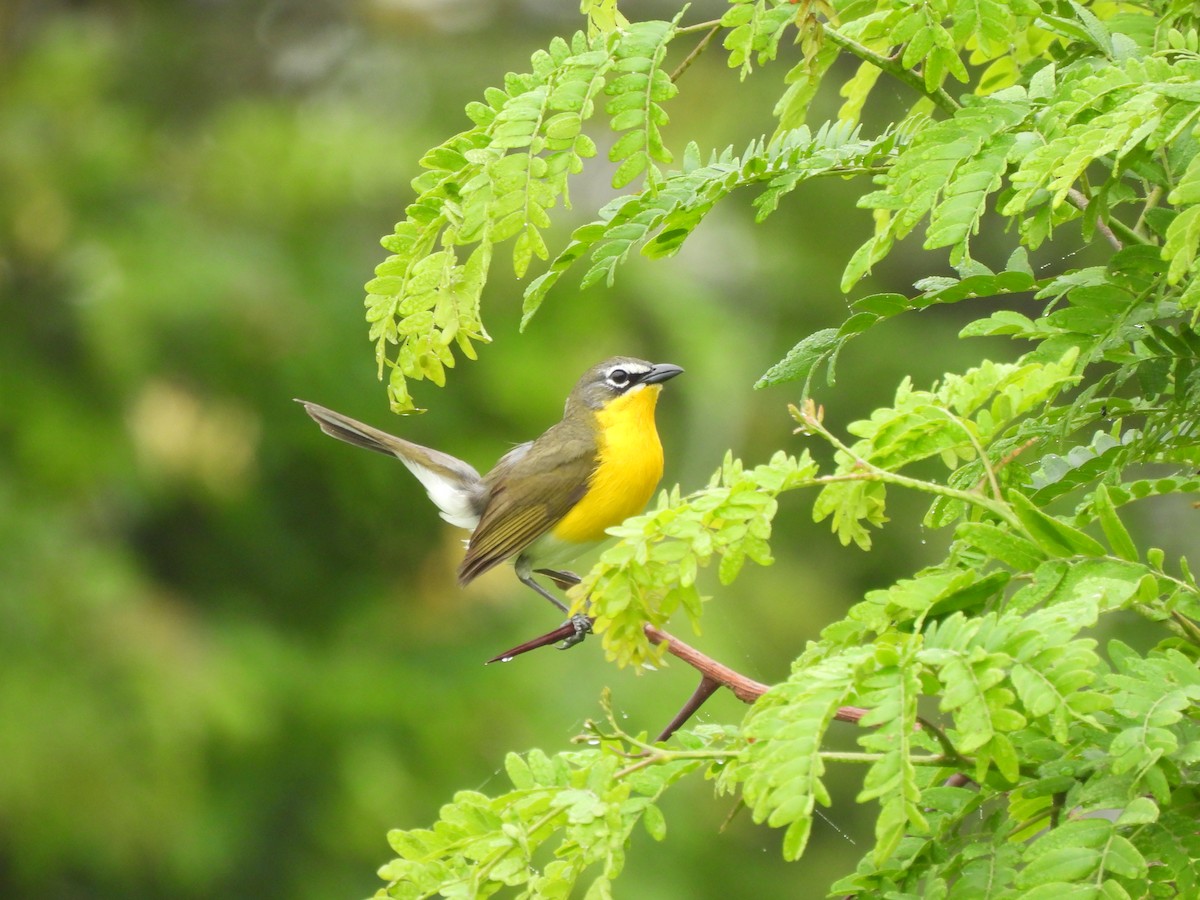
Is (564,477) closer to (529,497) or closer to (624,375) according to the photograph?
(529,497)

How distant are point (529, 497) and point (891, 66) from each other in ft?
7.58

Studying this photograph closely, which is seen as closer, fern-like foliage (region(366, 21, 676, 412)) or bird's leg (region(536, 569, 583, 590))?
fern-like foliage (region(366, 21, 676, 412))

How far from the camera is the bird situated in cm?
392

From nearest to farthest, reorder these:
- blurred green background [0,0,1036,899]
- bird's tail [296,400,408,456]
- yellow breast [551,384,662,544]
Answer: bird's tail [296,400,408,456] → yellow breast [551,384,662,544] → blurred green background [0,0,1036,899]

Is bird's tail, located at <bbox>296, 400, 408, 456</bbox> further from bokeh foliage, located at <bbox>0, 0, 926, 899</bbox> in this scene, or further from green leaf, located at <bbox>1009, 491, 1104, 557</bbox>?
bokeh foliage, located at <bbox>0, 0, 926, 899</bbox>

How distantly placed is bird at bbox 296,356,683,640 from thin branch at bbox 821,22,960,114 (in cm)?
199

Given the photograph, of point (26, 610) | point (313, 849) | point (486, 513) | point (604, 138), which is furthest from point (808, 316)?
point (486, 513)

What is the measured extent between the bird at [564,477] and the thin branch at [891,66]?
6.53 ft

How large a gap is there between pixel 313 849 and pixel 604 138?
465 cm

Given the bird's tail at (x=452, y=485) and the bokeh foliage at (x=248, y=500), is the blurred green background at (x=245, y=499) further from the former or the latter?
the bird's tail at (x=452, y=485)

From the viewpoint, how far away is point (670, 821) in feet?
28.0

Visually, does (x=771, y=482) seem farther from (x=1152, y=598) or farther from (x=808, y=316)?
(x=808, y=316)

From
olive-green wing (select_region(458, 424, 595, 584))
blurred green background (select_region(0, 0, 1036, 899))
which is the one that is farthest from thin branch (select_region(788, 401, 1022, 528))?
blurred green background (select_region(0, 0, 1036, 899))

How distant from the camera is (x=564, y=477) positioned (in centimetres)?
402
